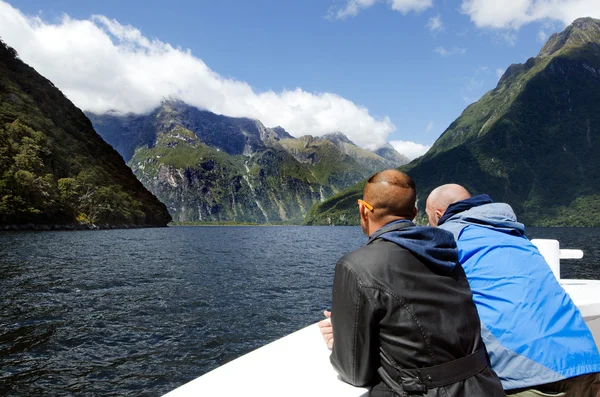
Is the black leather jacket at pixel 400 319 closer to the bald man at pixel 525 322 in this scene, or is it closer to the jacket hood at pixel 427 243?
the jacket hood at pixel 427 243

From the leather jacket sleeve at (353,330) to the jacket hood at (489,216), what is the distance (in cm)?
160

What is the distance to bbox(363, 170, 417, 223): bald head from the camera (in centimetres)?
296

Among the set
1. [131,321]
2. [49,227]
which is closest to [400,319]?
[131,321]

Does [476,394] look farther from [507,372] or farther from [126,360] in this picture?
[126,360]

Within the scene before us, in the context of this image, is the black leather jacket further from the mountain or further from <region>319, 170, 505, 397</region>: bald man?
the mountain

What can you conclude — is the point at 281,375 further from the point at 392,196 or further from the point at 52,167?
the point at 52,167

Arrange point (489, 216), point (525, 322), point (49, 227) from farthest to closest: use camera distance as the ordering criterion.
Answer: point (49, 227)
point (489, 216)
point (525, 322)

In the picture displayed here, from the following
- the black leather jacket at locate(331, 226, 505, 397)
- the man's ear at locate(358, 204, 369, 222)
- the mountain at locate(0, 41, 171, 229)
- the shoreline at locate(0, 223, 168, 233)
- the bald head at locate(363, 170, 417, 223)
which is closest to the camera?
the black leather jacket at locate(331, 226, 505, 397)

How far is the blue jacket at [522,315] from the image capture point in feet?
9.45

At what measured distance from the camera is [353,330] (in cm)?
249

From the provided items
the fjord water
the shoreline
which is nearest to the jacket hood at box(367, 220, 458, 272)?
the fjord water

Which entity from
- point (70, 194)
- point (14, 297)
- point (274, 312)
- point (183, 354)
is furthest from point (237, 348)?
point (70, 194)

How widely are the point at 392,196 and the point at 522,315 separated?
4.50ft

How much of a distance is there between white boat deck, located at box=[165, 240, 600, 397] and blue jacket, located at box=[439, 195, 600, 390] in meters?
1.18
